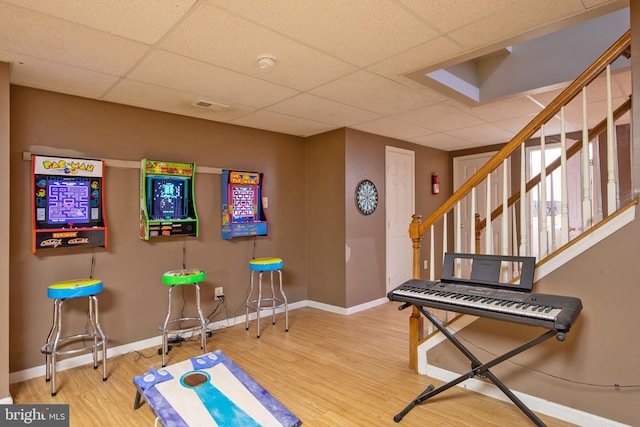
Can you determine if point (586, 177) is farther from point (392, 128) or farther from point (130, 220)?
point (130, 220)

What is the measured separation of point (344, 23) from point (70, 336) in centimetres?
331

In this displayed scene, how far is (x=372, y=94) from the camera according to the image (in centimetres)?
328

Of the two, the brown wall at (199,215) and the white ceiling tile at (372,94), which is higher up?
the white ceiling tile at (372,94)

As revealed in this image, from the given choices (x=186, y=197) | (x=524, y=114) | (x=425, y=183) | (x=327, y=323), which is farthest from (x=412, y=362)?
(x=425, y=183)

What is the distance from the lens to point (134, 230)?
3459mm

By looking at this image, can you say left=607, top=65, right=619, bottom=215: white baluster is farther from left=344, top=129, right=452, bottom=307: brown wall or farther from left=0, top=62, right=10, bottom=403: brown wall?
left=0, top=62, right=10, bottom=403: brown wall

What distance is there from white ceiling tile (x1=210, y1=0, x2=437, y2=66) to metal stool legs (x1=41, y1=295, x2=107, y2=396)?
2.58m

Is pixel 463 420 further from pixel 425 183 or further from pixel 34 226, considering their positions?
pixel 425 183

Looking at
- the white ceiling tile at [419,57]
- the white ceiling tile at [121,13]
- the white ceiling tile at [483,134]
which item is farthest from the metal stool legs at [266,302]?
the white ceiling tile at [483,134]

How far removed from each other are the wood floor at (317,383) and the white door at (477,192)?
8.87 feet

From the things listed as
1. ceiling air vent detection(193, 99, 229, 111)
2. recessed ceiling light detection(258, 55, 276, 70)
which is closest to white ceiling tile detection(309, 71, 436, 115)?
recessed ceiling light detection(258, 55, 276, 70)

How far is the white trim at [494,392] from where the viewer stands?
2.09 metres

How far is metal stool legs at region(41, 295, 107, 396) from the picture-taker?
8.84 feet

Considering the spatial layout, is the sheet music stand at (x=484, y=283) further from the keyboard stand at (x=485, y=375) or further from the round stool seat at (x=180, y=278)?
the round stool seat at (x=180, y=278)
